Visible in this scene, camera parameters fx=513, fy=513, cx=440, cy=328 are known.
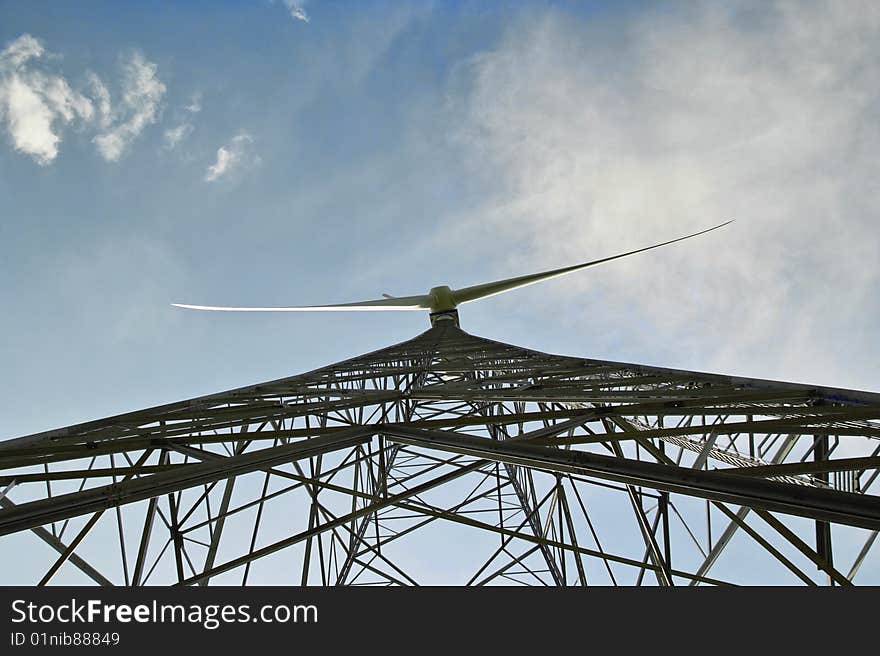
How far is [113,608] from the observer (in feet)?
9.23

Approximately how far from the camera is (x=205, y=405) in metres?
9.07

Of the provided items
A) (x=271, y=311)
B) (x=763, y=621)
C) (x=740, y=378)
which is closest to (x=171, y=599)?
(x=763, y=621)

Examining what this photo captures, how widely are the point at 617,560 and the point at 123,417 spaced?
296 inches

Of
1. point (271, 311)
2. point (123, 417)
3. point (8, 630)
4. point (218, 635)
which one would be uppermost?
point (271, 311)

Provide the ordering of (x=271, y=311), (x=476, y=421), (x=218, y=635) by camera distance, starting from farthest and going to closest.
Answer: (x=271, y=311), (x=476, y=421), (x=218, y=635)

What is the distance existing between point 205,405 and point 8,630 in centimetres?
674

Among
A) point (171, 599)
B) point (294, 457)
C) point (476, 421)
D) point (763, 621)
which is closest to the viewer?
point (763, 621)

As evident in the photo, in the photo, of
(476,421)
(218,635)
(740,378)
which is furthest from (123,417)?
(740,378)

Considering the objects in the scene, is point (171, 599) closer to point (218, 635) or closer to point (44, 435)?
point (218, 635)

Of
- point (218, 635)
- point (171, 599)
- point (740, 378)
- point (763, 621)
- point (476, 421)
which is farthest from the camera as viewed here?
point (740, 378)

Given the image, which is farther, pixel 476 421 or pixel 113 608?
pixel 476 421

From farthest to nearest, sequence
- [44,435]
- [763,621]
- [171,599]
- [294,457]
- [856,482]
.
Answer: [856,482] < [44,435] < [294,457] < [171,599] < [763,621]

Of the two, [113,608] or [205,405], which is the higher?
[205,405]

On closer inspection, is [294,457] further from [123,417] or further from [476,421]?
[123,417]
